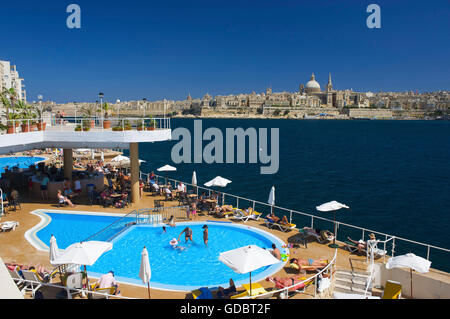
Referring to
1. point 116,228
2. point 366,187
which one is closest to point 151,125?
point 116,228

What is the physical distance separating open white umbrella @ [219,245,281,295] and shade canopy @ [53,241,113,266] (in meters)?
3.61

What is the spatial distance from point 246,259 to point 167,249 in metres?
5.51

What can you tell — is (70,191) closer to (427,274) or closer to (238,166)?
(427,274)

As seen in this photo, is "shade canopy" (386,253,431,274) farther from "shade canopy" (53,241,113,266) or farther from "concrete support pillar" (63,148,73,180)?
"concrete support pillar" (63,148,73,180)

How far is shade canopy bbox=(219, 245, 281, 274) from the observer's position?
8812mm

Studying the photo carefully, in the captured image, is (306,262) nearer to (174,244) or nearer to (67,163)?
(174,244)

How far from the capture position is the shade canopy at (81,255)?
355 inches

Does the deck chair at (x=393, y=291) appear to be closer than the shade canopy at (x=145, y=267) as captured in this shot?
No

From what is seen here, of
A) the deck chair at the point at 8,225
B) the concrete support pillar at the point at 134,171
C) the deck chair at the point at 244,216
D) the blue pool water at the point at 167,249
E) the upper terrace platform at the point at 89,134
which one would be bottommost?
the blue pool water at the point at 167,249

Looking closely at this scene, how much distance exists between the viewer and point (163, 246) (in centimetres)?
1384

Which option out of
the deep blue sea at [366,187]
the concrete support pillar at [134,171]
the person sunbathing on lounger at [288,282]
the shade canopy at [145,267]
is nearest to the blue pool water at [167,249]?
the person sunbathing on lounger at [288,282]

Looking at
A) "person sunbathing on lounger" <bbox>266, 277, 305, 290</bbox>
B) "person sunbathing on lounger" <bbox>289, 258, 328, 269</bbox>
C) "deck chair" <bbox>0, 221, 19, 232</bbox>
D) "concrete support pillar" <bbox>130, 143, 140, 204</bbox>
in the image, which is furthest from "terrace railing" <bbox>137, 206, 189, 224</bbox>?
"person sunbathing on lounger" <bbox>266, 277, 305, 290</bbox>

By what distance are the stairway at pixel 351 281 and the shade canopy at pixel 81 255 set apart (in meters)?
7.76

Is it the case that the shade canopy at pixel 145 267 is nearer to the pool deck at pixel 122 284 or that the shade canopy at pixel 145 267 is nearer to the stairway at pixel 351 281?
the pool deck at pixel 122 284
